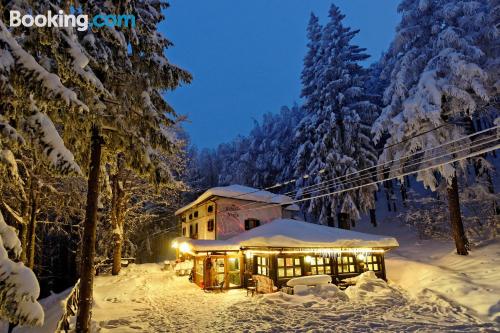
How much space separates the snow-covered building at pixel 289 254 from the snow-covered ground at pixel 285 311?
2438 mm

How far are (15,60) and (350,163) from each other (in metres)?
25.8

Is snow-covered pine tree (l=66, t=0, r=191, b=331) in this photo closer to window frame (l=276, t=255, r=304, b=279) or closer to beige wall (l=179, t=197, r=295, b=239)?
window frame (l=276, t=255, r=304, b=279)

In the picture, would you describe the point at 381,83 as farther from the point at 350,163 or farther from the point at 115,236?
the point at 115,236

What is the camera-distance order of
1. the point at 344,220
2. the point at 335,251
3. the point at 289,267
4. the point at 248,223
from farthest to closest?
the point at 344,220 → the point at 248,223 → the point at 335,251 → the point at 289,267

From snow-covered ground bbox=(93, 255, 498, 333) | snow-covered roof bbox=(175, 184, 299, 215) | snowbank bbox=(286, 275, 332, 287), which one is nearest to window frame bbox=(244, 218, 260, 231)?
snow-covered roof bbox=(175, 184, 299, 215)

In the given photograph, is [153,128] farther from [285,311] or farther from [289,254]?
[289,254]

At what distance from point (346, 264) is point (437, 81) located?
1257 centimetres

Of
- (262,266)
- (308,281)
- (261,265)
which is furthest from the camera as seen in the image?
(261,265)

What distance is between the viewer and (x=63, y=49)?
582 cm

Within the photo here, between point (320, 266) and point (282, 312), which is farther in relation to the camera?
point (320, 266)

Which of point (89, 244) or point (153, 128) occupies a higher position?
point (153, 128)

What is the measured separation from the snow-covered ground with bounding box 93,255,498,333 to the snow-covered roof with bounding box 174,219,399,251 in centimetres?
280

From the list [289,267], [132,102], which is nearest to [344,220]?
[289,267]

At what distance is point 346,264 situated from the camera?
2217 centimetres
